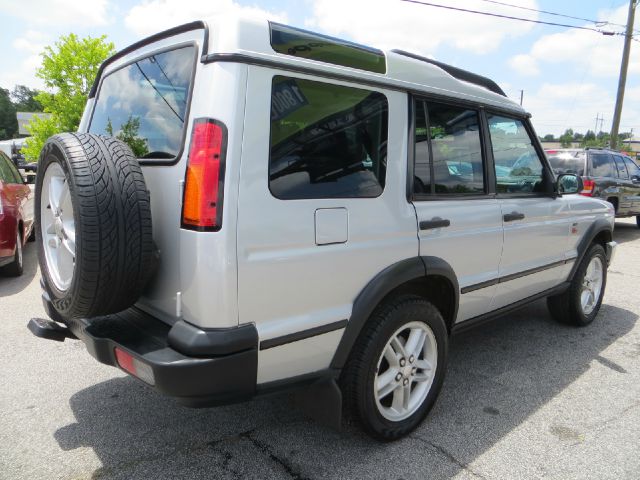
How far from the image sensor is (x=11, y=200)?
574cm

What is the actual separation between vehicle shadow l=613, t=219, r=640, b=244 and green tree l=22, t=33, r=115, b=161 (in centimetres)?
1180

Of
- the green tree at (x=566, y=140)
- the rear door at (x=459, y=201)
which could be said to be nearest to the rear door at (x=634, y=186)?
the rear door at (x=459, y=201)

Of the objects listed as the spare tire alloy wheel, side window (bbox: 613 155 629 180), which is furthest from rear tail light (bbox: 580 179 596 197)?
the spare tire alloy wheel

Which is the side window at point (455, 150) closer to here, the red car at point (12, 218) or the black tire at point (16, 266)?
the red car at point (12, 218)

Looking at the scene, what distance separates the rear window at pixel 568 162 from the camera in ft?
29.5

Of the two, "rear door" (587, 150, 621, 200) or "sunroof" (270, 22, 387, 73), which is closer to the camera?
"sunroof" (270, 22, 387, 73)

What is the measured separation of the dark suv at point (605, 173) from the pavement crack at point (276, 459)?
774 centimetres

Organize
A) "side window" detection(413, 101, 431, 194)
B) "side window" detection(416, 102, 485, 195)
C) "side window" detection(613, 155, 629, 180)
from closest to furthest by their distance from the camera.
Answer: "side window" detection(413, 101, 431, 194) → "side window" detection(416, 102, 485, 195) → "side window" detection(613, 155, 629, 180)

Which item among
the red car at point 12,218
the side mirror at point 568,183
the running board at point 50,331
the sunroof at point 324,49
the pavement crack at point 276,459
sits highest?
the sunroof at point 324,49

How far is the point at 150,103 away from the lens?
90.7 inches

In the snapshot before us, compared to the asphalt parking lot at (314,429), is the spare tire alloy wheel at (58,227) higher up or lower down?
higher up

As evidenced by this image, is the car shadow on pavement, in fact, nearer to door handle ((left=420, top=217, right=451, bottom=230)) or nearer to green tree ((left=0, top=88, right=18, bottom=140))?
door handle ((left=420, top=217, right=451, bottom=230))

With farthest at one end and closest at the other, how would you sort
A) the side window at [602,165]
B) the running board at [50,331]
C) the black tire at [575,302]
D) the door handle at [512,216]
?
the side window at [602,165] < the black tire at [575,302] < the door handle at [512,216] < the running board at [50,331]

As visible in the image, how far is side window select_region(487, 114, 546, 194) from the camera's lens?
10.6ft
